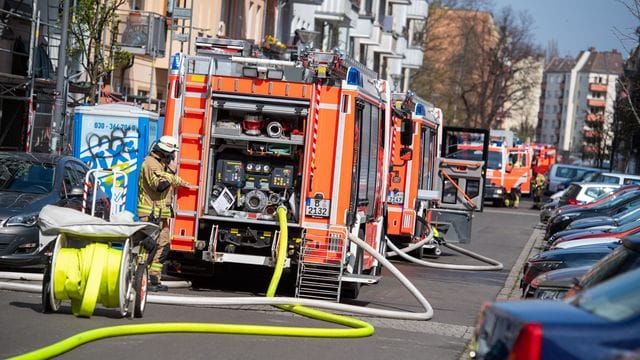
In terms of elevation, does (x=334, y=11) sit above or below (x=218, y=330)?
above

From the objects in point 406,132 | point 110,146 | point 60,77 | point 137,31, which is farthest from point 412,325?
point 137,31

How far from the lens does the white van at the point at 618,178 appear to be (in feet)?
123

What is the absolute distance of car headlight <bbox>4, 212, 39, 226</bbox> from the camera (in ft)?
50.8

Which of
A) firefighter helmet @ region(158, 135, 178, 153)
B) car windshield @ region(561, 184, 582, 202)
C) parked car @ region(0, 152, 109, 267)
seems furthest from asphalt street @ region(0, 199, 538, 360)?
car windshield @ region(561, 184, 582, 202)

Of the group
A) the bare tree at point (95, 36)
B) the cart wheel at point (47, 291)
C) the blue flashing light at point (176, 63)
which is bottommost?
the cart wheel at point (47, 291)

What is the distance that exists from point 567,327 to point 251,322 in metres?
6.95

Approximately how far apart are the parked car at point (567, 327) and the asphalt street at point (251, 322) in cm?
417

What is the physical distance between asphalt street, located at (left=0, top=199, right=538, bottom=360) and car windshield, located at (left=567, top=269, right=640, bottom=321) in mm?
4181

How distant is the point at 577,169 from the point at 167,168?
159 ft

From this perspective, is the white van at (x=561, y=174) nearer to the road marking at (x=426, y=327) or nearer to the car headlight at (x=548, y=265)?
the car headlight at (x=548, y=265)

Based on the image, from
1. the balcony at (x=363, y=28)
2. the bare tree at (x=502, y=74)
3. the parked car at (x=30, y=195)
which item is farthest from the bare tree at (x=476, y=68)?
the parked car at (x=30, y=195)

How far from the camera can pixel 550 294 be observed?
1180 cm

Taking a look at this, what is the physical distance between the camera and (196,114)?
14.9m

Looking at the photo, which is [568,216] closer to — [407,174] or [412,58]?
[407,174]
